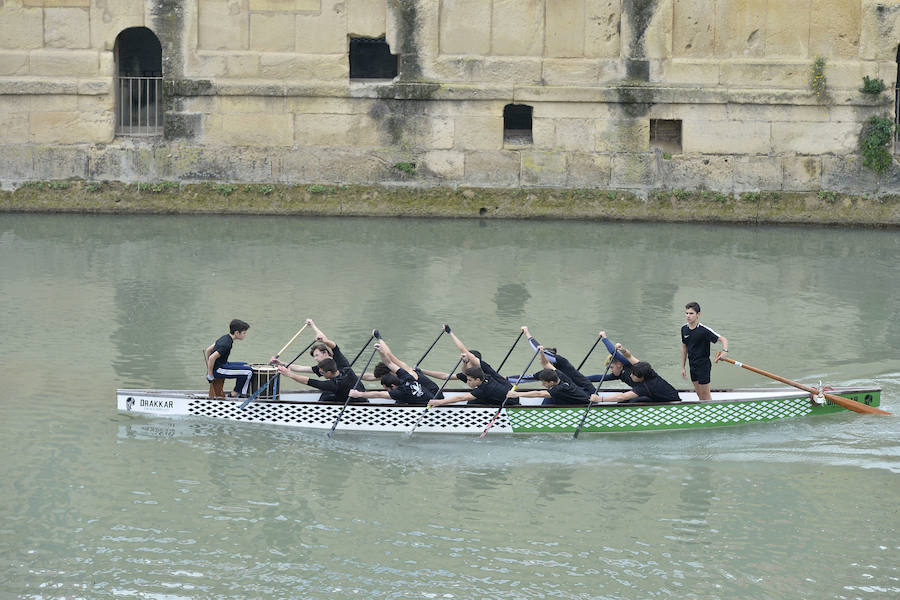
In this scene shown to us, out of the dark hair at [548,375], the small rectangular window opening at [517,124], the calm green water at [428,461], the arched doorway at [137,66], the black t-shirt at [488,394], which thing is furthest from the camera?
the arched doorway at [137,66]

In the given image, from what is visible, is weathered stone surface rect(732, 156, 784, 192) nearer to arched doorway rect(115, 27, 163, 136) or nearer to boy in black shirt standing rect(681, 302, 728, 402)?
arched doorway rect(115, 27, 163, 136)

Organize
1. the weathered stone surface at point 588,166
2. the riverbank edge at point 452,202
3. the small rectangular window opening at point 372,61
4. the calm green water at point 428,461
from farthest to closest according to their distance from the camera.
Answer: the small rectangular window opening at point 372,61 < the weathered stone surface at point 588,166 < the riverbank edge at point 452,202 < the calm green water at point 428,461

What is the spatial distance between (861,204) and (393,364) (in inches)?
535

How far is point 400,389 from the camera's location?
38.6 feet

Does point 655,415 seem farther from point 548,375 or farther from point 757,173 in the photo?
point 757,173

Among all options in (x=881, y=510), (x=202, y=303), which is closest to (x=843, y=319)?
(x=881, y=510)

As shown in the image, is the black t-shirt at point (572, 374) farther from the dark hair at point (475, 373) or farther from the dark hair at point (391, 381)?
the dark hair at point (391, 381)

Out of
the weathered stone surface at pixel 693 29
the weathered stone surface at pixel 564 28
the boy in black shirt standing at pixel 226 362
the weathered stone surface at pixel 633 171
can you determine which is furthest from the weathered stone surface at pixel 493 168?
the boy in black shirt standing at pixel 226 362

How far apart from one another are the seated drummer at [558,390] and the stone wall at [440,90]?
1192cm

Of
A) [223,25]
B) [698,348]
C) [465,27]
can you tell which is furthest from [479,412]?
[223,25]

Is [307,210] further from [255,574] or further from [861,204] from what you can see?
[255,574]

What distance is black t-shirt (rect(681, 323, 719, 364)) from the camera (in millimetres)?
12195

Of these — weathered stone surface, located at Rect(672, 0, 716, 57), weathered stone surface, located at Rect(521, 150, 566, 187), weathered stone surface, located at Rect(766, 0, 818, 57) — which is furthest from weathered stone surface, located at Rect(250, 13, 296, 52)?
weathered stone surface, located at Rect(766, 0, 818, 57)

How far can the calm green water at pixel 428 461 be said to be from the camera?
29.0ft
